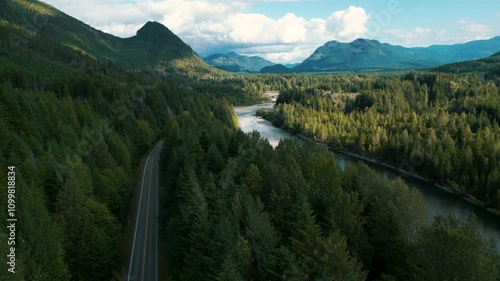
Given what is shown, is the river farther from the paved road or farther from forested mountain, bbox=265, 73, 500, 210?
the paved road

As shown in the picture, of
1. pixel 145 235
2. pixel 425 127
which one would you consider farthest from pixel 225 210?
pixel 425 127

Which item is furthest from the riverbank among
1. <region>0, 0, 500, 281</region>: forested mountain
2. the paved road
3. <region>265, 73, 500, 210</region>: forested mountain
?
the paved road

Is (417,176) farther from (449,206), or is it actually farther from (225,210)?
(225,210)

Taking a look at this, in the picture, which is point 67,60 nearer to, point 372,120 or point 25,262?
point 372,120

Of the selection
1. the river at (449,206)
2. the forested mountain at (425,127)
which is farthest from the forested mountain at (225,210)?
the river at (449,206)

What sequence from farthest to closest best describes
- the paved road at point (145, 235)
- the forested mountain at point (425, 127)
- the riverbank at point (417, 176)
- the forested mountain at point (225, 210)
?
the forested mountain at point (425, 127) → the riverbank at point (417, 176) → the paved road at point (145, 235) → the forested mountain at point (225, 210)

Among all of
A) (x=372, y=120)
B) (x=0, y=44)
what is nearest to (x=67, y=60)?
(x=0, y=44)

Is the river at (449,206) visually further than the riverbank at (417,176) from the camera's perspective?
No

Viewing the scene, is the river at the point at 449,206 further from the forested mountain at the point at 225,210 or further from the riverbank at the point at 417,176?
the forested mountain at the point at 225,210
